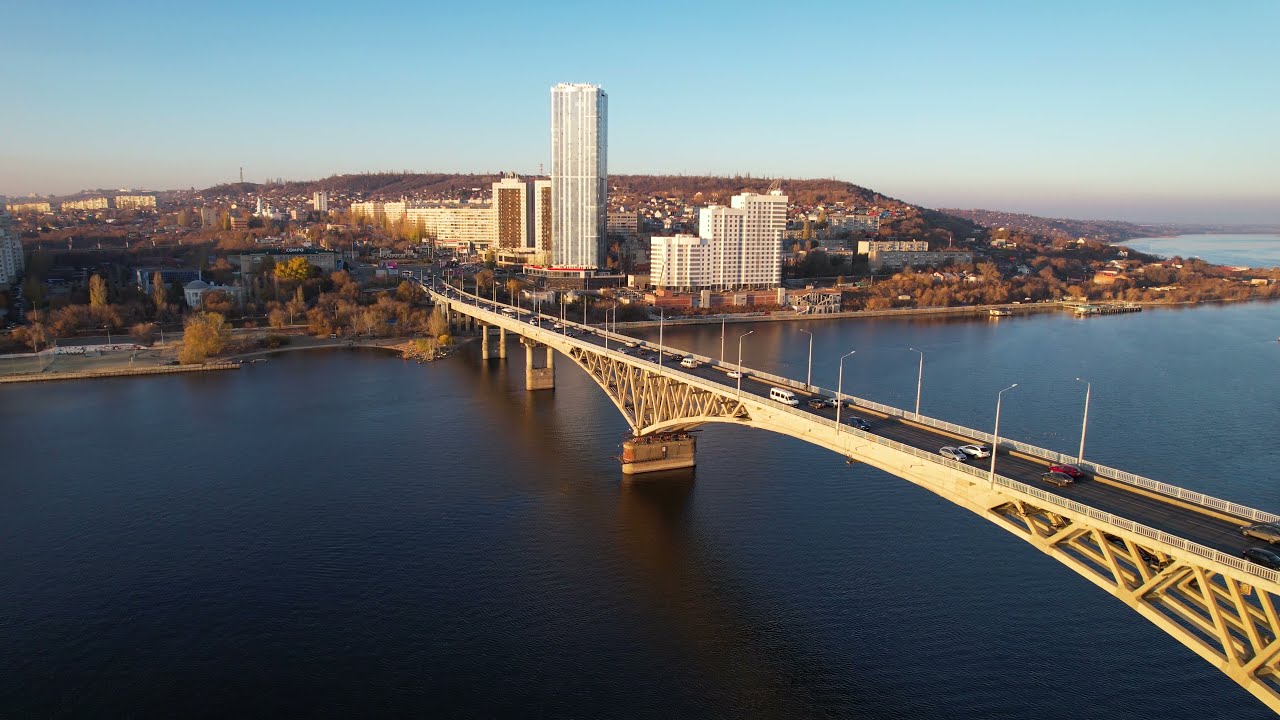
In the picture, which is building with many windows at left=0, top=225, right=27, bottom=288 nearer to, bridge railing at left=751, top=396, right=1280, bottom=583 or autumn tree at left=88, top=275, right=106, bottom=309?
autumn tree at left=88, top=275, right=106, bottom=309

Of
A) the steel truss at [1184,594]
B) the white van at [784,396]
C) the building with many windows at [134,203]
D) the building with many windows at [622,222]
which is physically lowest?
the steel truss at [1184,594]

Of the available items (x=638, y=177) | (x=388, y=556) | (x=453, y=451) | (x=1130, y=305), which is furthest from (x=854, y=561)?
(x=638, y=177)

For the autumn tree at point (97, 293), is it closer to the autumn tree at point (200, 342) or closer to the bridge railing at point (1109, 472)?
the autumn tree at point (200, 342)

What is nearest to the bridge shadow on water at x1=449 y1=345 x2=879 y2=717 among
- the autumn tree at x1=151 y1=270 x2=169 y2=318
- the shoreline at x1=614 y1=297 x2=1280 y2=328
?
the shoreline at x1=614 y1=297 x2=1280 y2=328

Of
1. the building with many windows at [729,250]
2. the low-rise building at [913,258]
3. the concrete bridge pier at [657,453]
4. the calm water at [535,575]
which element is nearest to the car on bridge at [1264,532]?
the calm water at [535,575]

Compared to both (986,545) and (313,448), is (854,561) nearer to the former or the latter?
(986,545)
